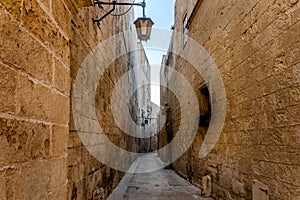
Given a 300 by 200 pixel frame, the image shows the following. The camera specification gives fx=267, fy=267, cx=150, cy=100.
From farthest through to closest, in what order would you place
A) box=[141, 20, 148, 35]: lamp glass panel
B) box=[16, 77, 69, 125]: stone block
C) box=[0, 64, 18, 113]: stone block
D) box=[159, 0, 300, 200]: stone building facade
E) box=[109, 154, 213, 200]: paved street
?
1. box=[141, 20, 148, 35]: lamp glass panel
2. box=[109, 154, 213, 200]: paved street
3. box=[159, 0, 300, 200]: stone building facade
4. box=[16, 77, 69, 125]: stone block
5. box=[0, 64, 18, 113]: stone block

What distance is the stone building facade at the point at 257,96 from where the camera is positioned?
2.04 m

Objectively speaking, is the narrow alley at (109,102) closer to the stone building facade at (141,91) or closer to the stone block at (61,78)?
the stone block at (61,78)

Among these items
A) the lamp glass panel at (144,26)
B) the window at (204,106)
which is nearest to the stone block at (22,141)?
the window at (204,106)

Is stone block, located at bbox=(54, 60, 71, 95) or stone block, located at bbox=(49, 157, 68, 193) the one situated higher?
stone block, located at bbox=(54, 60, 71, 95)

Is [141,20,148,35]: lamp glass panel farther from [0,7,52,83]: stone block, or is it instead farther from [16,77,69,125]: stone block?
[0,7,52,83]: stone block

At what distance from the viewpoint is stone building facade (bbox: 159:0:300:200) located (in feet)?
6.71

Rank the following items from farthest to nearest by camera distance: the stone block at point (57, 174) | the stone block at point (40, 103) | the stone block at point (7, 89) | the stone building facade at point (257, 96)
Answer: the stone building facade at point (257, 96)
the stone block at point (57, 174)
the stone block at point (40, 103)
the stone block at point (7, 89)

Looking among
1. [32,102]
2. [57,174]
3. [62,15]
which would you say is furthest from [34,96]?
[62,15]

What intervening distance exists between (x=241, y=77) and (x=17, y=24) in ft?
8.17

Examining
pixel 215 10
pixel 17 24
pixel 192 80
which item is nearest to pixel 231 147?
pixel 215 10

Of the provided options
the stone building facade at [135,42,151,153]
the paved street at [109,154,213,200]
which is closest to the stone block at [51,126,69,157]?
the paved street at [109,154,213,200]

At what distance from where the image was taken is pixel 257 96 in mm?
2617

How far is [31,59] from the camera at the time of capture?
3.91 ft

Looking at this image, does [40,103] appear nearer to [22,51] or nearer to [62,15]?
[22,51]
